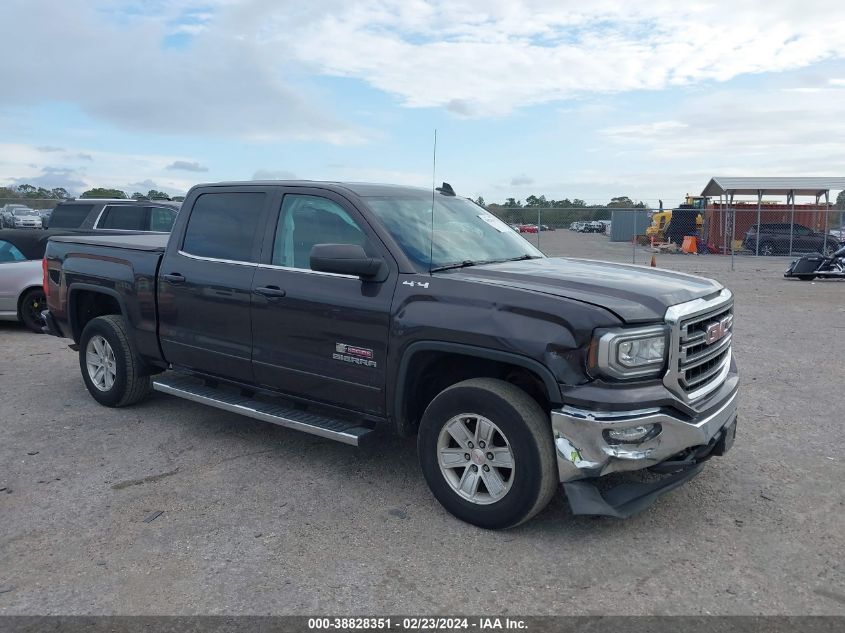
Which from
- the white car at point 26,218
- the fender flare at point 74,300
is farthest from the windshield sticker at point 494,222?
the white car at point 26,218

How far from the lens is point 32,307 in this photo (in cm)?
1011

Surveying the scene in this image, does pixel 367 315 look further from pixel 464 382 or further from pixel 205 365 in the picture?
pixel 205 365

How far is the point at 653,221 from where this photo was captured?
3731 cm

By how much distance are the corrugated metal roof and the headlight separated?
3023 centimetres

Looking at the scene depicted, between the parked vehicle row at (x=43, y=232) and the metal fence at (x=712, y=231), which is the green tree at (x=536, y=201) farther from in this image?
the parked vehicle row at (x=43, y=232)

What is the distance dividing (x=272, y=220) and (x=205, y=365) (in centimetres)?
122

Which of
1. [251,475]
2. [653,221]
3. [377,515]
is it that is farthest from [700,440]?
[653,221]

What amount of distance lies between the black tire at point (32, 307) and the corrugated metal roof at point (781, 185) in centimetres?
2854

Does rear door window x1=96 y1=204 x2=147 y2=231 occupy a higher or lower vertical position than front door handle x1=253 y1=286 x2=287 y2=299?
higher

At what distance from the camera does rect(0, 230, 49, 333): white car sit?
32.3 ft

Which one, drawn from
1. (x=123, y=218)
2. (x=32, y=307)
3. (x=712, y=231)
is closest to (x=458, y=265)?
(x=32, y=307)

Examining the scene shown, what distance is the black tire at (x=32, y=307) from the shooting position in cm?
999

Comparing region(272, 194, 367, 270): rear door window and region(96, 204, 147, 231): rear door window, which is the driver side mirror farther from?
region(96, 204, 147, 231): rear door window

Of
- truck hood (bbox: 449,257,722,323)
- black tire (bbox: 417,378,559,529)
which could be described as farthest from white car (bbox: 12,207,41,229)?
black tire (bbox: 417,378,559,529)
